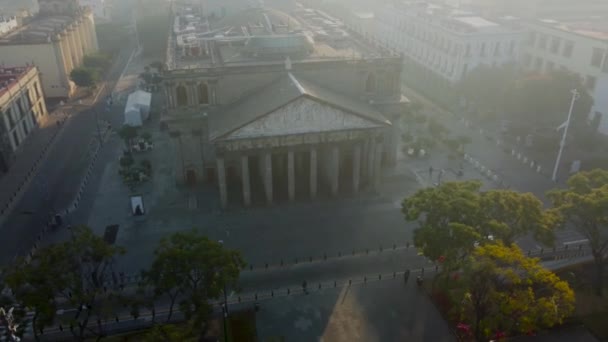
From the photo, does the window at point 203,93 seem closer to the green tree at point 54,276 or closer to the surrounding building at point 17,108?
the green tree at point 54,276

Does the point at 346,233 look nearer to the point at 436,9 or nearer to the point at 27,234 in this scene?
the point at 27,234

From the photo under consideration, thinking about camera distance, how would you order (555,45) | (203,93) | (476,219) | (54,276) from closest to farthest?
(54,276)
(476,219)
(203,93)
(555,45)

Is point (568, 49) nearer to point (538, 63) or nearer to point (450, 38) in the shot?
point (538, 63)

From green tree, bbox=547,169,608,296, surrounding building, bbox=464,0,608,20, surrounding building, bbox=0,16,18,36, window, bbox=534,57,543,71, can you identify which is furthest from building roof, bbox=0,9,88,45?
surrounding building, bbox=464,0,608,20

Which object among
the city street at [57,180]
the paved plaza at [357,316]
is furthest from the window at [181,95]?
the paved plaza at [357,316]

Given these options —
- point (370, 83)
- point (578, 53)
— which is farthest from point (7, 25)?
point (578, 53)

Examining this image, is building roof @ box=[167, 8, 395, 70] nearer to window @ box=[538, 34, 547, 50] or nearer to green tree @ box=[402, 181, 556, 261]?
green tree @ box=[402, 181, 556, 261]
